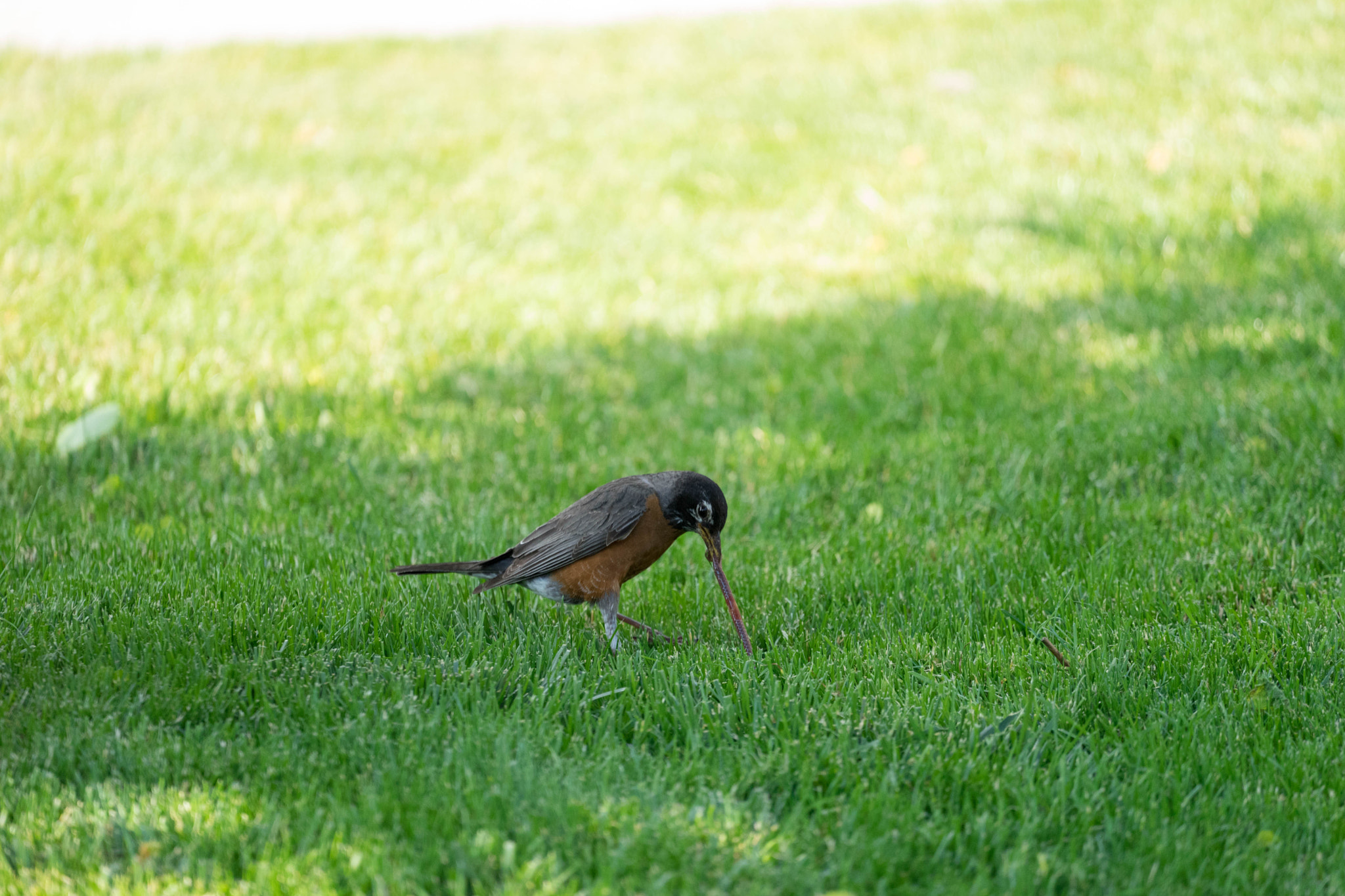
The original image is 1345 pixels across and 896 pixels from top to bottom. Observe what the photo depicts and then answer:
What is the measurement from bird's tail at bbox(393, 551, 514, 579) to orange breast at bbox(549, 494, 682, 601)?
0.19m

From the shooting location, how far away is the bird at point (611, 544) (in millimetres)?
3570

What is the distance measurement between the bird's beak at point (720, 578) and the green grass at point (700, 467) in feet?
0.37

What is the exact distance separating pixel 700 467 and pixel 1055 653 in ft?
6.77

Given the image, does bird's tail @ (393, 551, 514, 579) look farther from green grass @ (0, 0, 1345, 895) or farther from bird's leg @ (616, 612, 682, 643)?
bird's leg @ (616, 612, 682, 643)

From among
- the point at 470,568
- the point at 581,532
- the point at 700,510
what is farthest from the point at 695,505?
the point at 470,568

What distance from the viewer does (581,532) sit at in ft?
11.9

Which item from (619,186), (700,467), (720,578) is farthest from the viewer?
(619,186)

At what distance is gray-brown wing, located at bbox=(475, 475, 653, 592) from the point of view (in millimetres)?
3574

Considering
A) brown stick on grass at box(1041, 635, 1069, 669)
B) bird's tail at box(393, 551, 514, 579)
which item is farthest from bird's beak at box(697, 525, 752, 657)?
brown stick on grass at box(1041, 635, 1069, 669)

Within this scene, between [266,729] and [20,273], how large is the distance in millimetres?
4801

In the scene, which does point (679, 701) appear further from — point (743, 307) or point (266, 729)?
point (743, 307)

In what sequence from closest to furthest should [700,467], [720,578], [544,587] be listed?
[720,578] → [544,587] → [700,467]

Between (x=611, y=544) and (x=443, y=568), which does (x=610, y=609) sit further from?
(x=443, y=568)

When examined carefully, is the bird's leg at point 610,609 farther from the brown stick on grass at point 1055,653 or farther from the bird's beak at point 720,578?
the brown stick on grass at point 1055,653
